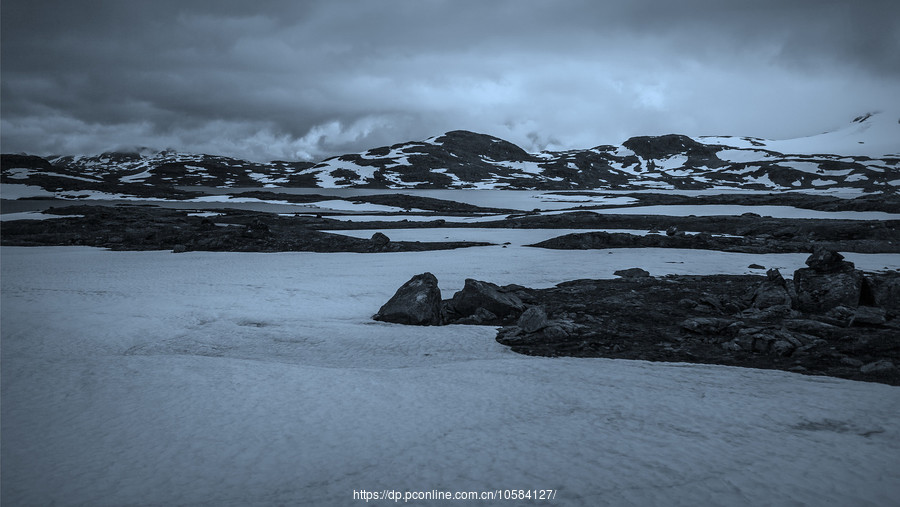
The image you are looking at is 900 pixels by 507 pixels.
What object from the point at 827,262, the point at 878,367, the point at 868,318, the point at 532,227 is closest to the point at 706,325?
the point at 878,367

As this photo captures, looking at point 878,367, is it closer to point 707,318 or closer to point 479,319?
point 707,318

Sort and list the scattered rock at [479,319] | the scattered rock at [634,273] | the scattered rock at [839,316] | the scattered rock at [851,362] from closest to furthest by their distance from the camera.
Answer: the scattered rock at [851,362], the scattered rock at [839,316], the scattered rock at [479,319], the scattered rock at [634,273]

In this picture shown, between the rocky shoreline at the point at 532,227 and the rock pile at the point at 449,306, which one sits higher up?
the rocky shoreline at the point at 532,227

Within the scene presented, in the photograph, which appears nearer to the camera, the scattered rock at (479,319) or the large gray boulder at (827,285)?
the large gray boulder at (827,285)

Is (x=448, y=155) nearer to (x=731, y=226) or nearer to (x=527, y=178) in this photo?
(x=527, y=178)

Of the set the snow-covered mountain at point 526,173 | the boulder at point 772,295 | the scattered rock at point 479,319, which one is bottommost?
the scattered rock at point 479,319

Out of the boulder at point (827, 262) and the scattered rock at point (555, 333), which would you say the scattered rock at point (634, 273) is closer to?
the boulder at point (827, 262)

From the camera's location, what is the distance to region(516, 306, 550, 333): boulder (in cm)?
1314

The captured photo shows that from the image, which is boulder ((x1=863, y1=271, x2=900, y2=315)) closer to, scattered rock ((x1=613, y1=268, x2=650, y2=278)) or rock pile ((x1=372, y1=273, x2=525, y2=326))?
scattered rock ((x1=613, y1=268, x2=650, y2=278))

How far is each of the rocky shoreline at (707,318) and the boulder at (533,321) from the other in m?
0.04

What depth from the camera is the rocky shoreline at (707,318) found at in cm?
1115


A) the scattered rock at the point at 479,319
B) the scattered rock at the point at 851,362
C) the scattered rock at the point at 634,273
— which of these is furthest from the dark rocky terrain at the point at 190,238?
the scattered rock at the point at 851,362

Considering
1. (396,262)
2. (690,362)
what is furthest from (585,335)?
(396,262)

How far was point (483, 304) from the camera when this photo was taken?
53.2 ft
